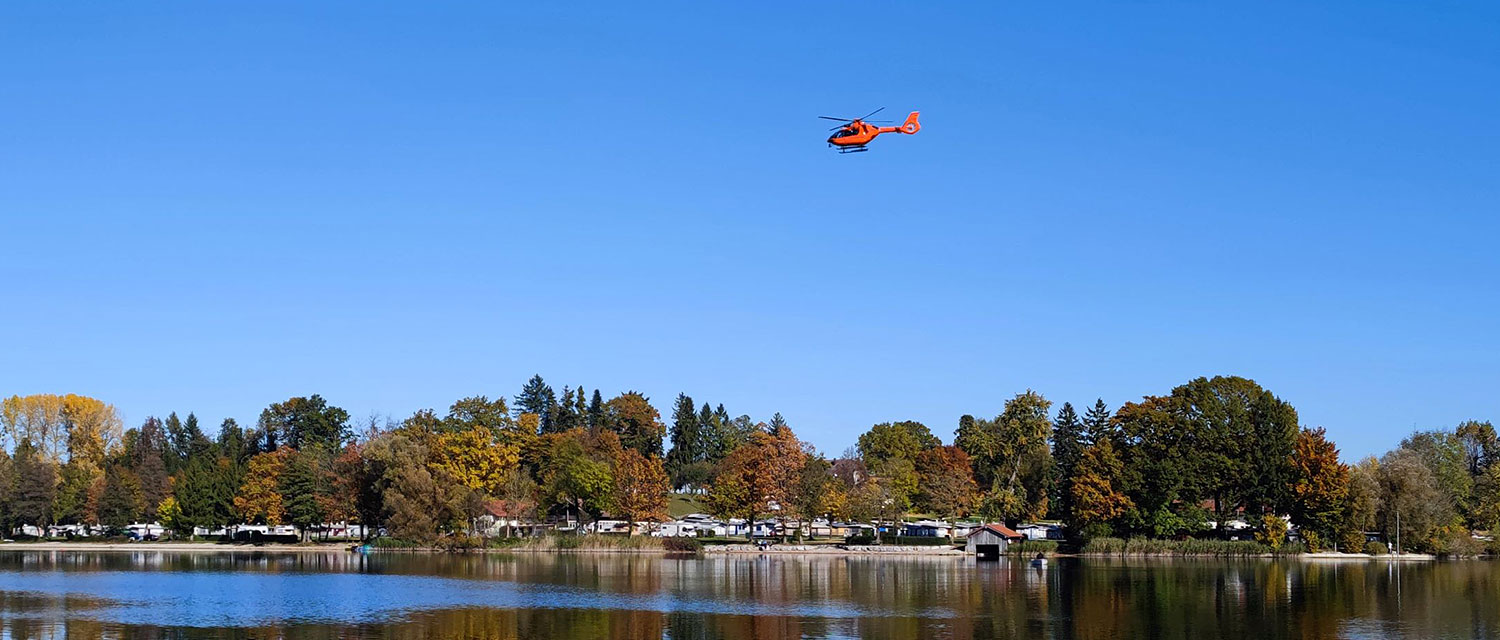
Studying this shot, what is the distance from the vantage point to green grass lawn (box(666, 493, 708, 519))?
169m

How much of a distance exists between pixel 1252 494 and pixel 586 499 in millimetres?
61370

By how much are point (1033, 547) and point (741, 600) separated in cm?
5738

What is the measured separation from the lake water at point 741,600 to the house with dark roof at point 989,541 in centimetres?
1526

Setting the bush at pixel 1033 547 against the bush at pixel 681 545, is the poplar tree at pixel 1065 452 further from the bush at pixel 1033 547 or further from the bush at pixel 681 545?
the bush at pixel 681 545

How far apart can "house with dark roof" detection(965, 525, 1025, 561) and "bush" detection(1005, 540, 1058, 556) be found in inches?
29.7

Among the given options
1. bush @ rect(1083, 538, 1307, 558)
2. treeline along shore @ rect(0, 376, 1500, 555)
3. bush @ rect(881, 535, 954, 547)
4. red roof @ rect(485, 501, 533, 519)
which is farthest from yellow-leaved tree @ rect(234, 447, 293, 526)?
bush @ rect(1083, 538, 1307, 558)

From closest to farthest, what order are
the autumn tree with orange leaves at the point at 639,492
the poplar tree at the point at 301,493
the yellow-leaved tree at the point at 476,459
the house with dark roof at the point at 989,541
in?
the house with dark roof at the point at 989,541
the yellow-leaved tree at the point at 476,459
the autumn tree with orange leaves at the point at 639,492
the poplar tree at the point at 301,493

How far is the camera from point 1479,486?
132 m

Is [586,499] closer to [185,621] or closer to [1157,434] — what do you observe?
[1157,434]

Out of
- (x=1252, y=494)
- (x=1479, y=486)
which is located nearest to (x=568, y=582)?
(x=1252, y=494)

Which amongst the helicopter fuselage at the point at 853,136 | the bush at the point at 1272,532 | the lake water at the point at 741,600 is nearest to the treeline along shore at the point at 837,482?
the bush at the point at 1272,532

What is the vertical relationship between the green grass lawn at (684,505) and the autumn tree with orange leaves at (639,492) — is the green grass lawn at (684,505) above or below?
below

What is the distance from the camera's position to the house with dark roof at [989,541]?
11332 cm

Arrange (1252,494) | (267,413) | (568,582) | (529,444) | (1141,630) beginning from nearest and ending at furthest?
(1141,630) < (568,582) < (1252,494) < (529,444) < (267,413)
